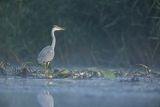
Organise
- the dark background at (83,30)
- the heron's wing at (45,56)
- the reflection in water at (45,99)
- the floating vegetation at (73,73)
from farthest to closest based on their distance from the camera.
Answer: the dark background at (83,30) → the heron's wing at (45,56) → the floating vegetation at (73,73) → the reflection in water at (45,99)

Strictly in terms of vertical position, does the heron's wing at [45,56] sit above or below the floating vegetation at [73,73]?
above

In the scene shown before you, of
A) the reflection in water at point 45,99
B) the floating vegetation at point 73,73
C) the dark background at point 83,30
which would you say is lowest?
the reflection in water at point 45,99

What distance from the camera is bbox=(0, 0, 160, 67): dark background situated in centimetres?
1912

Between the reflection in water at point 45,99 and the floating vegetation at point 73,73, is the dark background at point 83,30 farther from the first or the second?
the reflection in water at point 45,99

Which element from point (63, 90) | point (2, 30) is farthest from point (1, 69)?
point (2, 30)

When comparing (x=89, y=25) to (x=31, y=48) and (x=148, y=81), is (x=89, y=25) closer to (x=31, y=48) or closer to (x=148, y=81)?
(x=31, y=48)

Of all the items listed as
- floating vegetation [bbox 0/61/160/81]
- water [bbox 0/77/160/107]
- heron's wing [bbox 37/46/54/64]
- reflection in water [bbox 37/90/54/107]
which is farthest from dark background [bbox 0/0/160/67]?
reflection in water [bbox 37/90/54/107]

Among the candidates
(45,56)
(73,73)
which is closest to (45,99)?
(73,73)

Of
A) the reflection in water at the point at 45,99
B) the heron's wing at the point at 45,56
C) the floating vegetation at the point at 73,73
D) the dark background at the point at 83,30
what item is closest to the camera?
the reflection in water at the point at 45,99

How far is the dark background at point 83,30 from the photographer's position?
62.7 ft

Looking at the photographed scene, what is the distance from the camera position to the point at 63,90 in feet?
46.6

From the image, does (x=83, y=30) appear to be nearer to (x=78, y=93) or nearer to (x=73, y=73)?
(x=73, y=73)

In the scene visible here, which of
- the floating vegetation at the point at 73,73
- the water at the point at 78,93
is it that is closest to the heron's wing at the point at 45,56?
the floating vegetation at the point at 73,73

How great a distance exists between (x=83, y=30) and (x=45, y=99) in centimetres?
676
